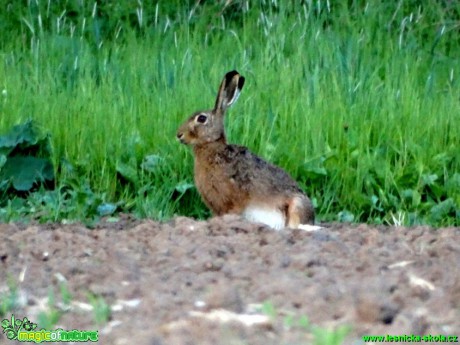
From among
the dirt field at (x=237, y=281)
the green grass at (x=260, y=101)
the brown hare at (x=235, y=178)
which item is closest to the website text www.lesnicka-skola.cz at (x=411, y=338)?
the dirt field at (x=237, y=281)

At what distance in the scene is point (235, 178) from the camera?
795 cm

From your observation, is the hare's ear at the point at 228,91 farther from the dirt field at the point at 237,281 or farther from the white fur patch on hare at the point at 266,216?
the dirt field at the point at 237,281

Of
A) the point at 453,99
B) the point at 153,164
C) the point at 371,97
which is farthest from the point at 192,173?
the point at 453,99

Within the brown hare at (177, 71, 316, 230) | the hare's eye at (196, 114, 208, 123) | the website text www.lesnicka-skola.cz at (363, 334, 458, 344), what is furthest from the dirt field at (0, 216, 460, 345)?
the hare's eye at (196, 114, 208, 123)

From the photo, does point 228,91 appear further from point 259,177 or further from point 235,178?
point 259,177

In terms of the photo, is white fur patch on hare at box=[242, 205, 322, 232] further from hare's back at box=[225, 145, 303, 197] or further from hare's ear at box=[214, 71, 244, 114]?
hare's ear at box=[214, 71, 244, 114]

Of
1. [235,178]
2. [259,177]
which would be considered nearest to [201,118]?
[235,178]

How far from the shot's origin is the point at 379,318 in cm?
443

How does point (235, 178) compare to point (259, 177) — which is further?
point (235, 178)

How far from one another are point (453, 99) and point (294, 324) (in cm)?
572

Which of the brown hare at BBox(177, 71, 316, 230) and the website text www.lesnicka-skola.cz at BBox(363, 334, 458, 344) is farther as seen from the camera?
the brown hare at BBox(177, 71, 316, 230)

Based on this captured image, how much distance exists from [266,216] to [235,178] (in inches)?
13.8

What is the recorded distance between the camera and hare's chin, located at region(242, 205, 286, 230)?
304 inches

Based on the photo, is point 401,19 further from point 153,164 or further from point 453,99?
point 153,164
